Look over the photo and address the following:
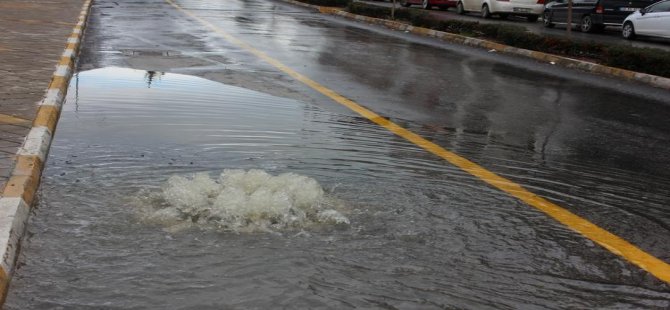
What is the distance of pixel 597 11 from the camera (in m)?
21.9

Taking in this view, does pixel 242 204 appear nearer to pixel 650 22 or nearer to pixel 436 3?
pixel 650 22

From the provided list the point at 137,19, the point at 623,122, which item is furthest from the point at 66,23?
the point at 623,122

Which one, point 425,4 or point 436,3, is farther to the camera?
point 425,4

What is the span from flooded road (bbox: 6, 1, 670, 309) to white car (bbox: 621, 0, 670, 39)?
9821 millimetres

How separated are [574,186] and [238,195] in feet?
8.70

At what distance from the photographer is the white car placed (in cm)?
1856

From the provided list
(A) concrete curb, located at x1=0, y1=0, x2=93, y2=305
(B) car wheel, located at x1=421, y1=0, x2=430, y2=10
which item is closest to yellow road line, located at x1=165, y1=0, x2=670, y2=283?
(A) concrete curb, located at x1=0, y1=0, x2=93, y2=305

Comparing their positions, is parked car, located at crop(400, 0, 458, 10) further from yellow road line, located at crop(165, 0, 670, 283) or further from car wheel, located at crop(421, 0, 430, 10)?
yellow road line, located at crop(165, 0, 670, 283)

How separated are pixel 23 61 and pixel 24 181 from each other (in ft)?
20.5

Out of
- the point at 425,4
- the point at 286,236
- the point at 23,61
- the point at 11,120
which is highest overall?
the point at 425,4

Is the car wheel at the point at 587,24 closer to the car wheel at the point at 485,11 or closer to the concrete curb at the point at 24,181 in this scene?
the car wheel at the point at 485,11

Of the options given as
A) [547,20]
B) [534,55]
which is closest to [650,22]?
[534,55]

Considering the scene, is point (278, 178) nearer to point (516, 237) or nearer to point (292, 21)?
point (516, 237)

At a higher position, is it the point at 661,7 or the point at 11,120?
the point at 661,7
